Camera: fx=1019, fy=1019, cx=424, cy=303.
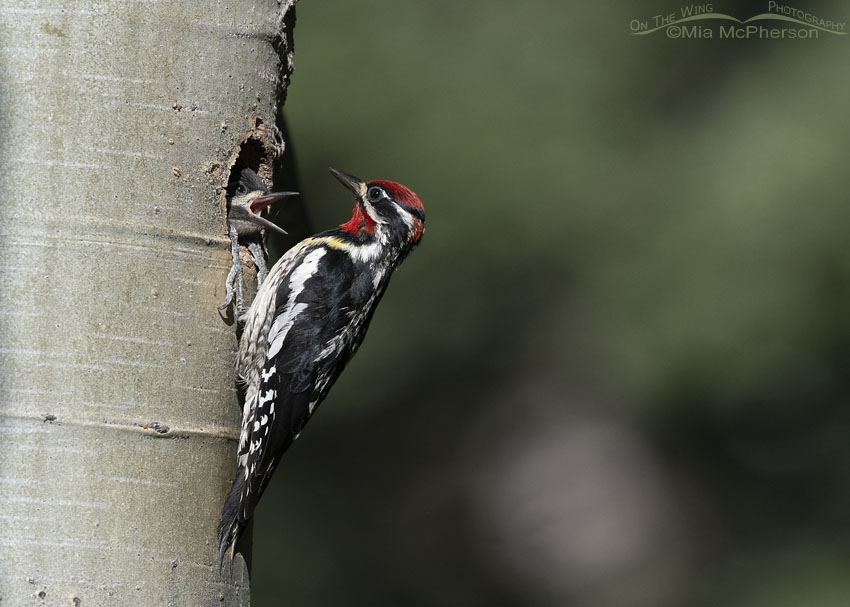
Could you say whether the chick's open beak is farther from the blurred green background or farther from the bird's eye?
the blurred green background

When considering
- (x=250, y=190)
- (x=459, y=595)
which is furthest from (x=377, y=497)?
(x=250, y=190)

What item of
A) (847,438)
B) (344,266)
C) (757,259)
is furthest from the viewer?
(847,438)

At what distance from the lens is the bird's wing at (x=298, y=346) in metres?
2.33

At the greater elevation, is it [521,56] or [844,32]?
[844,32]

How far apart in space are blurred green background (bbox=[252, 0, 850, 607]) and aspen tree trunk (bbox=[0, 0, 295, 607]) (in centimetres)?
340

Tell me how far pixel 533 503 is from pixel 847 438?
81.2 inches

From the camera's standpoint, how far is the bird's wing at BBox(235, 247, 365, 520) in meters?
2.33

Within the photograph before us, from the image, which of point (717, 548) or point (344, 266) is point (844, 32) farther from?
point (344, 266)

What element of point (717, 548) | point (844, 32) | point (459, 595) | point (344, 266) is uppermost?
point (844, 32)

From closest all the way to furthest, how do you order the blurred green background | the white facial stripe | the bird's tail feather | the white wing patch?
1. the bird's tail feather
2. the white wing patch
3. the white facial stripe
4. the blurred green background

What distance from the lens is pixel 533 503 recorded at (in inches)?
274

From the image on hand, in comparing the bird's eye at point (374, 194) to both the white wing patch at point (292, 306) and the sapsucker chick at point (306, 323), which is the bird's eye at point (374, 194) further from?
the white wing patch at point (292, 306)

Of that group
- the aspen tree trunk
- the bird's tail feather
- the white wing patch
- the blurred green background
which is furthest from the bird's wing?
the blurred green background

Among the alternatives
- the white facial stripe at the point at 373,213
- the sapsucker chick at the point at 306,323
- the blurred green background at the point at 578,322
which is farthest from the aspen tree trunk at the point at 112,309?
the blurred green background at the point at 578,322
